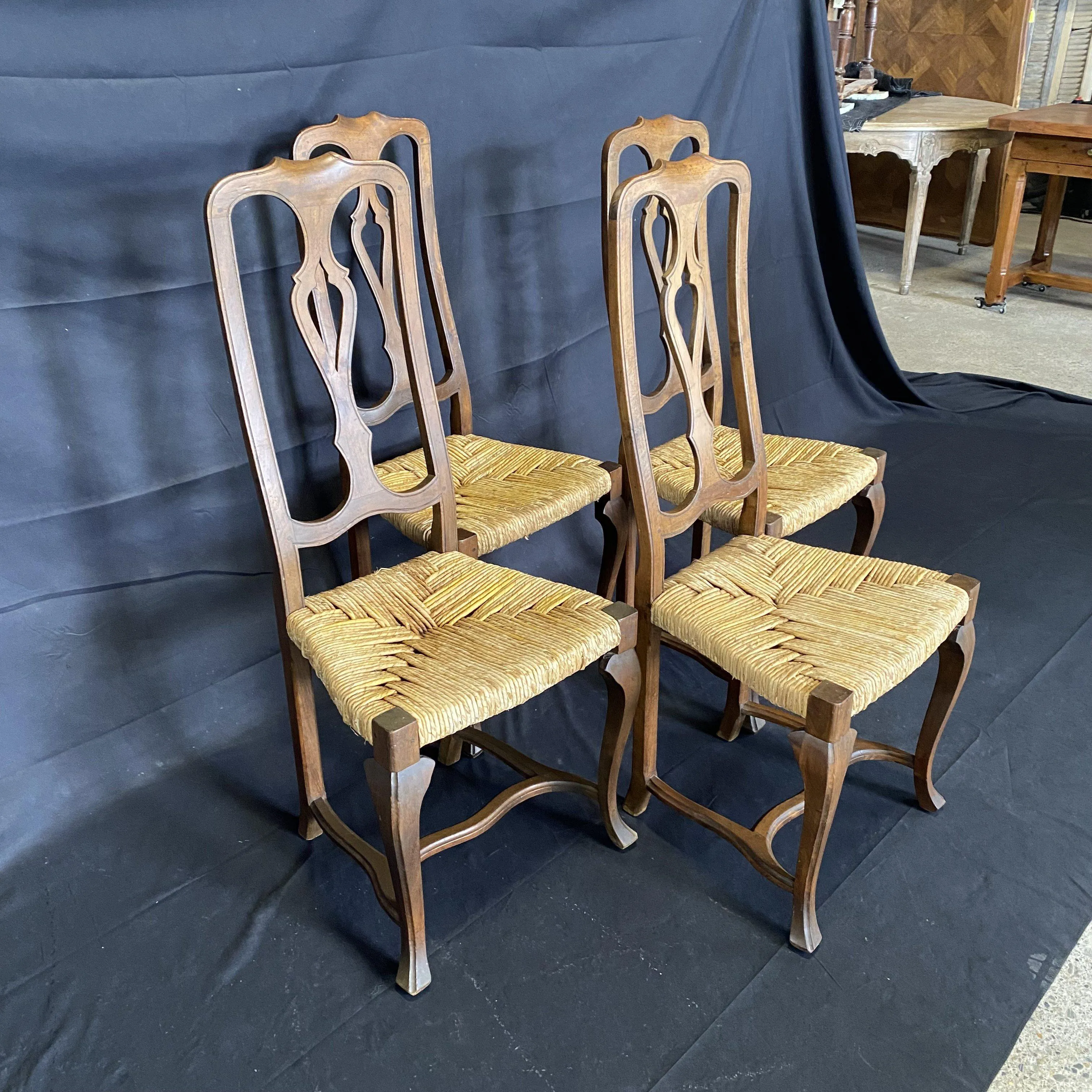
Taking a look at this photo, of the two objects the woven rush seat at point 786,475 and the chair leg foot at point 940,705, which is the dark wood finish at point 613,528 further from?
the chair leg foot at point 940,705

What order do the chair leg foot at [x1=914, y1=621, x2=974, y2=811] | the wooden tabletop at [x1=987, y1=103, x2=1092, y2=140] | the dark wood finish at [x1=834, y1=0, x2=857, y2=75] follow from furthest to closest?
the dark wood finish at [x1=834, y1=0, x2=857, y2=75] → the wooden tabletop at [x1=987, y1=103, x2=1092, y2=140] → the chair leg foot at [x1=914, y1=621, x2=974, y2=811]

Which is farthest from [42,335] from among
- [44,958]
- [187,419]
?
[44,958]

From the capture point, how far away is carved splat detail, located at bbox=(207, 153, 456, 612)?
1355 mm

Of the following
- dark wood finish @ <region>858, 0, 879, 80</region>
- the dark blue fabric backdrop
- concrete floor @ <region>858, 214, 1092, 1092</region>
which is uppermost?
dark wood finish @ <region>858, 0, 879, 80</region>

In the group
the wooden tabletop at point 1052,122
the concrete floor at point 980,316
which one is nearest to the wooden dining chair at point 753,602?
the concrete floor at point 980,316

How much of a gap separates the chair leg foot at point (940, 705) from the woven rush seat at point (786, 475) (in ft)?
1.07

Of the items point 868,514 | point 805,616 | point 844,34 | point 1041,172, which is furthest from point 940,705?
point 844,34

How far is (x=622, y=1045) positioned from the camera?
1326 mm

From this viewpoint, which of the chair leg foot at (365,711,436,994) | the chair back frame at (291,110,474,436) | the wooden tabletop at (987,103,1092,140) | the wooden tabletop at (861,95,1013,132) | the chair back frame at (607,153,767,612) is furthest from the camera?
the wooden tabletop at (861,95,1013,132)

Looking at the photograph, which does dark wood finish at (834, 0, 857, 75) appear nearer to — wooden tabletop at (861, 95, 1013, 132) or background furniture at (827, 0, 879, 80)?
background furniture at (827, 0, 879, 80)

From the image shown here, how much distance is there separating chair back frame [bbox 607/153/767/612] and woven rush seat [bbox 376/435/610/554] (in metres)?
0.20

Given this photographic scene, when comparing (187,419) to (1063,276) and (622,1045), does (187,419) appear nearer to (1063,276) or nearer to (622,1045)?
(622,1045)

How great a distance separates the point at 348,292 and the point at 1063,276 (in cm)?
378

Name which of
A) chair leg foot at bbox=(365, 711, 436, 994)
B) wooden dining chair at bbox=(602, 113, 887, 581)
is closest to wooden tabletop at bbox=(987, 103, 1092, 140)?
wooden dining chair at bbox=(602, 113, 887, 581)
